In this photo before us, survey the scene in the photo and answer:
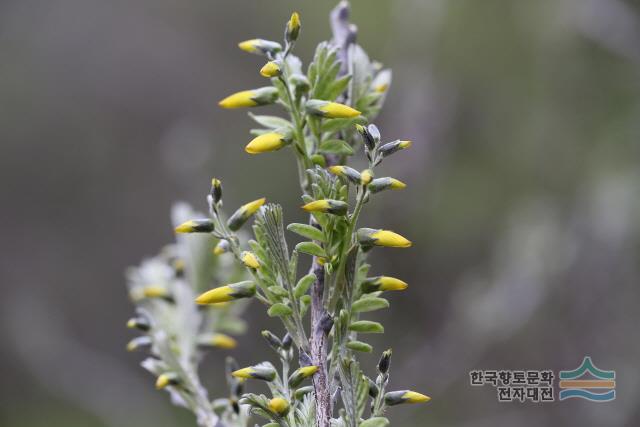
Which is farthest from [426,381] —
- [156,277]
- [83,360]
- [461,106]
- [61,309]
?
[61,309]

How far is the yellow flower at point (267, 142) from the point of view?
2.65 ft

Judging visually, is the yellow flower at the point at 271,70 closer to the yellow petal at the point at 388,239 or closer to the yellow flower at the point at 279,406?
the yellow petal at the point at 388,239

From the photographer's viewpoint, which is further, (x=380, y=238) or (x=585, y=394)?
(x=585, y=394)

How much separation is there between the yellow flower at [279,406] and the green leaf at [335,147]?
328 mm

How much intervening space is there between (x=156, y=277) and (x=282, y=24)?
596cm

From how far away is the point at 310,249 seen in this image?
81 centimetres

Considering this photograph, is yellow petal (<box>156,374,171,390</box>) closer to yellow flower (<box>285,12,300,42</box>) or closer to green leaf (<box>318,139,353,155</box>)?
green leaf (<box>318,139,353,155</box>)

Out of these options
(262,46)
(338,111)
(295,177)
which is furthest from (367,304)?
(295,177)

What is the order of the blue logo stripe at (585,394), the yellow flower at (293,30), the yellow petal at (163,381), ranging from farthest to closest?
the blue logo stripe at (585,394)
the yellow petal at (163,381)
the yellow flower at (293,30)

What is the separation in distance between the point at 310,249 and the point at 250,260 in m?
0.07

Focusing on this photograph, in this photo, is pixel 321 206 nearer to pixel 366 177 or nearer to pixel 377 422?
pixel 366 177

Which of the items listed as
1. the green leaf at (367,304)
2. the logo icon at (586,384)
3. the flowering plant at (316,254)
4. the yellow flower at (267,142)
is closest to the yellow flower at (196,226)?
the flowering plant at (316,254)

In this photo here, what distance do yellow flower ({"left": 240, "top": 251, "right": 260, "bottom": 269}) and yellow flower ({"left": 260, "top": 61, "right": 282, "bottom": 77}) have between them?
22 cm

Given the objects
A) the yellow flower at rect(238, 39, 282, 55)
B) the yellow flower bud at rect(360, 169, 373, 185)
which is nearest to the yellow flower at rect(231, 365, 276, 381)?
the yellow flower bud at rect(360, 169, 373, 185)
